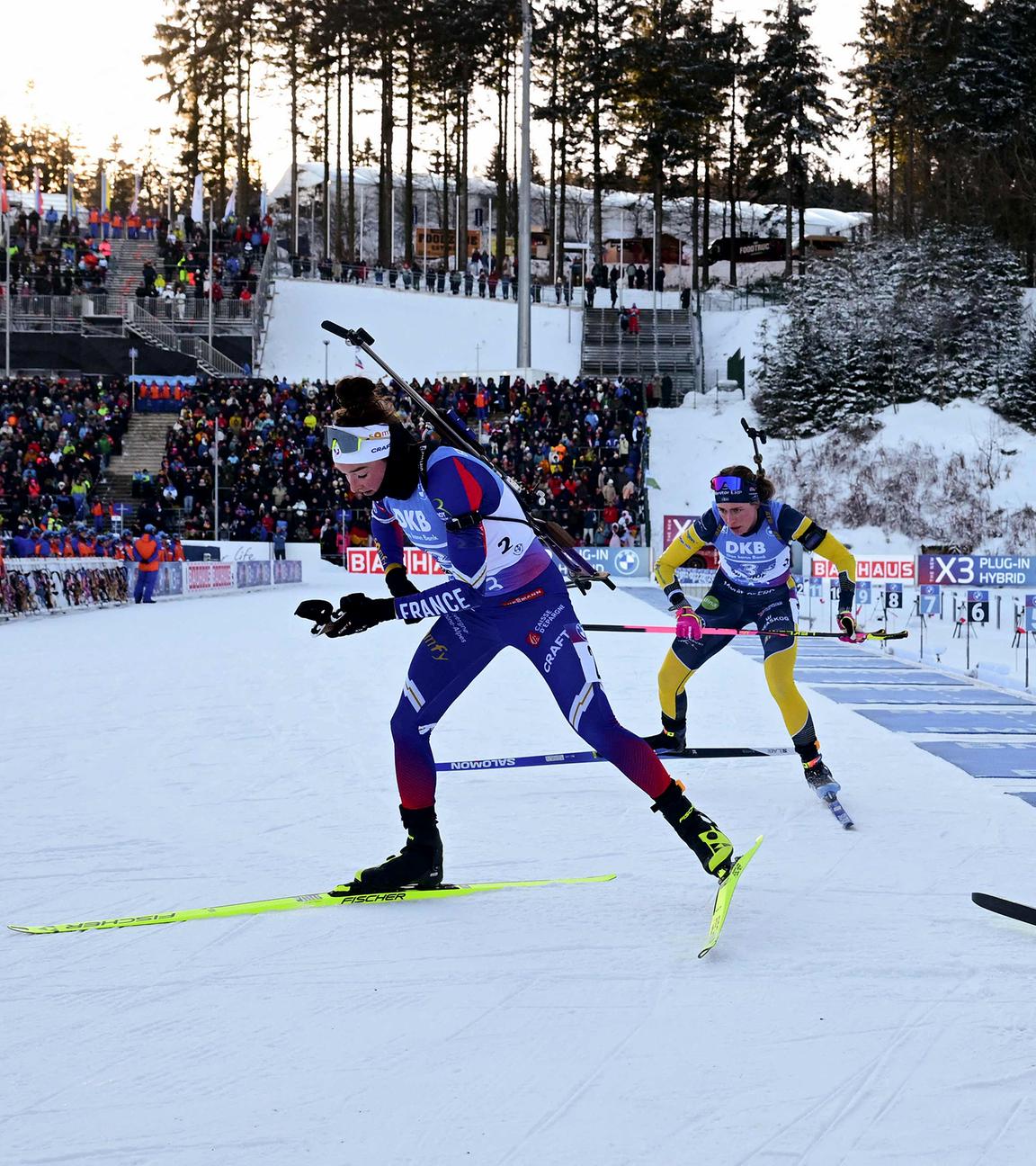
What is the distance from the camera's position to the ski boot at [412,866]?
501cm

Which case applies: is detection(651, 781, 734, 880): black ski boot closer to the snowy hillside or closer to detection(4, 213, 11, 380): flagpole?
the snowy hillside

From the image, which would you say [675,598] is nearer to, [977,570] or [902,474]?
[977,570]

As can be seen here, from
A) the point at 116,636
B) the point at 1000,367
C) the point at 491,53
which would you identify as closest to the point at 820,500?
the point at 1000,367

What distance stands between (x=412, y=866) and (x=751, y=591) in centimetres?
312

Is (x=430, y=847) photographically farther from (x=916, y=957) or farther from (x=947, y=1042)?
(x=947, y=1042)

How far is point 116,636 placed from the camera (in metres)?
16.2

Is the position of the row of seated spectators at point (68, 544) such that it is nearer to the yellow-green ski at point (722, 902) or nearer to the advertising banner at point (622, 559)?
the advertising banner at point (622, 559)

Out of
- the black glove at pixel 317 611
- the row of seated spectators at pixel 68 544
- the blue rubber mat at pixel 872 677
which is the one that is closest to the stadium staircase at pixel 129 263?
the row of seated spectators at pixel 68 544

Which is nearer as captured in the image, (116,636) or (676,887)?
(676,887)

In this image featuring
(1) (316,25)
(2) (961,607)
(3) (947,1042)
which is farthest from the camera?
(1) (316,25)

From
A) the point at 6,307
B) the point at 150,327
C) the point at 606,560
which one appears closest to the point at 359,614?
the point at 606,560

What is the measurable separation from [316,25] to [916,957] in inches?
2039

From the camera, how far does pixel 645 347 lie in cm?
4194

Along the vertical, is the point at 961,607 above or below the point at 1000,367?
below
